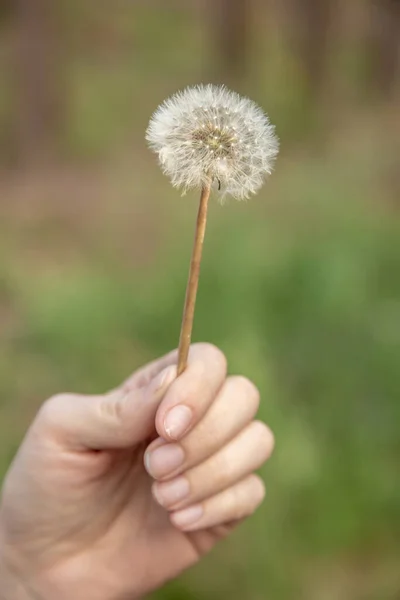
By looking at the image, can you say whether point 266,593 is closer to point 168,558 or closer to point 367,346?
point 168,558

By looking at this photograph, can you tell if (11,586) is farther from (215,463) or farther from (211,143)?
(211,143)

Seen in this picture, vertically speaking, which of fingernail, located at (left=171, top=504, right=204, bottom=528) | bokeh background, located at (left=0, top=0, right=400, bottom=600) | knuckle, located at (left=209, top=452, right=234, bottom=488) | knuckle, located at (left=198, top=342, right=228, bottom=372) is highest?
bokeh background, located at (left=0, top=0, right=400, bottom=600)

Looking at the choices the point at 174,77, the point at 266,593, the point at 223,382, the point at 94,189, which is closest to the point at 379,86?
the point at 174,77

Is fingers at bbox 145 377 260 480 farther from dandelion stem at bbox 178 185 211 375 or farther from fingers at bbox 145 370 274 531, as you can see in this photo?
dandelion stem at bbox 178 185 211 375

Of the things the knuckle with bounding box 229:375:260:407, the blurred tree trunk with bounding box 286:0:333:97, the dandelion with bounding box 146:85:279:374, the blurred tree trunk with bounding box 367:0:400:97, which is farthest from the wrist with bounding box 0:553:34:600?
the blurred tree trunk with bounding box 367:0:400:97

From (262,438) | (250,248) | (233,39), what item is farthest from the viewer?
(233,39)

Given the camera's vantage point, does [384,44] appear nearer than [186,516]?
No

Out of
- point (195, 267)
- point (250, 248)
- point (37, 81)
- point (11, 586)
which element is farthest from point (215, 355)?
point (37, 81)
